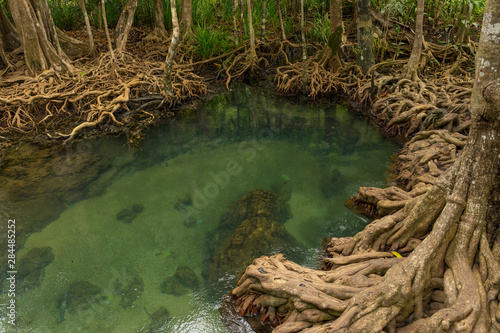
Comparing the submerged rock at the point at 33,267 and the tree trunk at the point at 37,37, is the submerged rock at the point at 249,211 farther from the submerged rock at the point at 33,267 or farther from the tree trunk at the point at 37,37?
the tree trunk at the point at 37,37

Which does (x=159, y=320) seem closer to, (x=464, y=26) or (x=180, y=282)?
(x=180, y=282)

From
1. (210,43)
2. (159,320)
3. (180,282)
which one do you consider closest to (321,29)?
(210,43)

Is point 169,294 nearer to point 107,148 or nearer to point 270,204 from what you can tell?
point 270,204

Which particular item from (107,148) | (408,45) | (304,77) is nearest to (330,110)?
(304,77)

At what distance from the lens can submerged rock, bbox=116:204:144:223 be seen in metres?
5.00

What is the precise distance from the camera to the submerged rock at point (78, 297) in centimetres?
368

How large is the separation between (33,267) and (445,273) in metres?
4.35

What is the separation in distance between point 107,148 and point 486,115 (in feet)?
21.0

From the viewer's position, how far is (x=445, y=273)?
2.69 meters

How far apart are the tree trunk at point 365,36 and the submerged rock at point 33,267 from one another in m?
7.62

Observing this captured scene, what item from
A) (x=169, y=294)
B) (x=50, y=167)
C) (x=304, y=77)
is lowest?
(x=169, y=294)

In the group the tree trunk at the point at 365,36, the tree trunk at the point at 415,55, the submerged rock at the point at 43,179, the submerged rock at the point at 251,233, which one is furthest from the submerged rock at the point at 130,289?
the tree trunk at the point at 365,36

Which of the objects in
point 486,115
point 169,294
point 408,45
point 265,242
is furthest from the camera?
point 408,45

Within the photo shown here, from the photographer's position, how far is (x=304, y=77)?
30.0 ft
